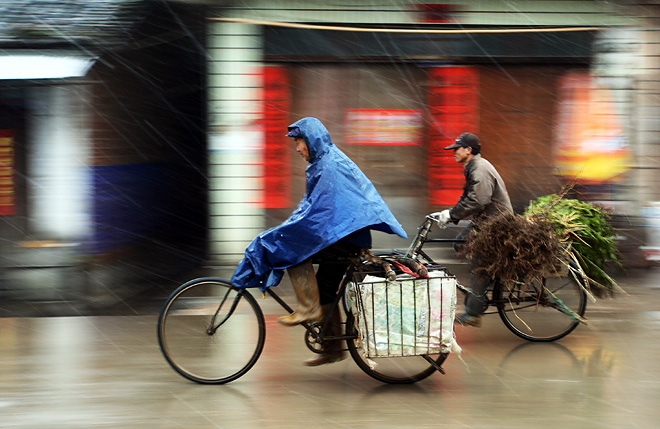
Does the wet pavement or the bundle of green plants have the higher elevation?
the bundle of green plants

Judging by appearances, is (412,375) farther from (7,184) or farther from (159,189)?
(159,189)

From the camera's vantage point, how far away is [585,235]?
19.2 ft

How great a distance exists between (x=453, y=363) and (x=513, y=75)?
5.08 m

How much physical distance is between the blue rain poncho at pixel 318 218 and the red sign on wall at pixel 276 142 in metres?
4.44

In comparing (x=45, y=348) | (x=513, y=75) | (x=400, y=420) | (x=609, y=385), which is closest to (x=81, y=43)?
(x=45, y=348)

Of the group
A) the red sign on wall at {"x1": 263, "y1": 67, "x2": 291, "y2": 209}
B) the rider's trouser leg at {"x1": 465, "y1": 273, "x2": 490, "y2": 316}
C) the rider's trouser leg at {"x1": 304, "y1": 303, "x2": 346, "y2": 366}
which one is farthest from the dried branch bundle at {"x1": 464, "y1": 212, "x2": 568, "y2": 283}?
the red sign on wall at {"x1": 263, "y1": 67, "x2": 291, "y2": 209}

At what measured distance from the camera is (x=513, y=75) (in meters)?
9.15

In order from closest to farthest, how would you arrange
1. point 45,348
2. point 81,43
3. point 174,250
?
point 45,348, point 81,43, point 174,250

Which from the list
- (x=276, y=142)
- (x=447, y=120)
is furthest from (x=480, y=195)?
(x=276, y=142)

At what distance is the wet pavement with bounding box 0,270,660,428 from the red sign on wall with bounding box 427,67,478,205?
124 inches

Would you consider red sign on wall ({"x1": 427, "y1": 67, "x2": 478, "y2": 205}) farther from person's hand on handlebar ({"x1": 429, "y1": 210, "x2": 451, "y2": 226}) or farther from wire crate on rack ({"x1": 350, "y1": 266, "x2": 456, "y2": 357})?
wire crate on rack ({"x1": 350, "y1": 266, "x2": 456, "y2": 357})


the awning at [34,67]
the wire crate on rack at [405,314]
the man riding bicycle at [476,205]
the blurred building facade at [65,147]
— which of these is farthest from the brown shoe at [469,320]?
the awning at [34,67]

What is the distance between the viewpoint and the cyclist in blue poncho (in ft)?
14.6

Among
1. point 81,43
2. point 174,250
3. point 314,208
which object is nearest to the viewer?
point 314,208
